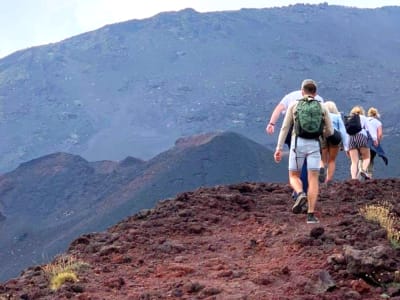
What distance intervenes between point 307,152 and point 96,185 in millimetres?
38206

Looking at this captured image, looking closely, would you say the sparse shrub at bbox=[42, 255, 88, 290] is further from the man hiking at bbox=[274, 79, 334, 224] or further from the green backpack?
the green backpack

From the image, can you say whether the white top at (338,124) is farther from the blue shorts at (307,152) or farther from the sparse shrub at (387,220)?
the blue shorts at (307,152)

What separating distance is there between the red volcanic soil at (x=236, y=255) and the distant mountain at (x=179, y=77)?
155ft

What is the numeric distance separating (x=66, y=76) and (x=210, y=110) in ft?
66.4

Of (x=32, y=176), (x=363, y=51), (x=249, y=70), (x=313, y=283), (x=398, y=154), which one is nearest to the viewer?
(x=313, y=283)

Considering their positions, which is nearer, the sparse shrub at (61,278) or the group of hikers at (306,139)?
the sparse shrub at (61,278)

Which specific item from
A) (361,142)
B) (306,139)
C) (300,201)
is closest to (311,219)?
(300,201)

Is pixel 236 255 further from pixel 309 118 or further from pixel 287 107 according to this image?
pixel 287 107

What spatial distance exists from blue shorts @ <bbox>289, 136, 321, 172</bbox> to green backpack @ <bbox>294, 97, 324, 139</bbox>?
92 mm

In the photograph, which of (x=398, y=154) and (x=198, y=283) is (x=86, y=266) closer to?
(x=198, y=283)

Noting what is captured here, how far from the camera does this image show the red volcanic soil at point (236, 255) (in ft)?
17.0

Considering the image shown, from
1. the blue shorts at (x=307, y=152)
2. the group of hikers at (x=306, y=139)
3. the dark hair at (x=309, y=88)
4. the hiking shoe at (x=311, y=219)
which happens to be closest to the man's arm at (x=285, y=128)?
the group of hikers at (x=306, y=139)

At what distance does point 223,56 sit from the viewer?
92375 millimetres

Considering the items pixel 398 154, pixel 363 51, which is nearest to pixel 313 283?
pixel 398 154
